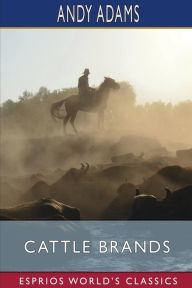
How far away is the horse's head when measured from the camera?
15.6 m

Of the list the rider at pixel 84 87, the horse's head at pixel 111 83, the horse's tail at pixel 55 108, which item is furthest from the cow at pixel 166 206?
the horse's tail at pixel 55 108

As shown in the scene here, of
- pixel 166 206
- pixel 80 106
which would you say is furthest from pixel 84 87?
pixel 166 206

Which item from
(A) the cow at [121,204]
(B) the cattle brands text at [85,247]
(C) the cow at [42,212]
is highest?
(A) the cow at [121,204]

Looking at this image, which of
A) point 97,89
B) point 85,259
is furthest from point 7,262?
point 97,89

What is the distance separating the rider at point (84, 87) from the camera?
591 inches

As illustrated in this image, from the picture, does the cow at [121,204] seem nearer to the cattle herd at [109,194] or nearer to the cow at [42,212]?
the cattle herd at [109,194]

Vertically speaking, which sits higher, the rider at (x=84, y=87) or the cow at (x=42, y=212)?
the rider at (x=84, y=87)

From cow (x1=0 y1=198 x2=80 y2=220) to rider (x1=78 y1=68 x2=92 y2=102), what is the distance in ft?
13.4

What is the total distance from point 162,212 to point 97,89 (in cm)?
535

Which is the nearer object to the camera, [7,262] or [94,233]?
[7,262]

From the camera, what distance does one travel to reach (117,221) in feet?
43.0

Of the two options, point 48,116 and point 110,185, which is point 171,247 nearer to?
point 110,185

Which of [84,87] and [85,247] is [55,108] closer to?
[84,87]

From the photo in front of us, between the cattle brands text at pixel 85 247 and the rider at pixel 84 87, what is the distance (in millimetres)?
5726
